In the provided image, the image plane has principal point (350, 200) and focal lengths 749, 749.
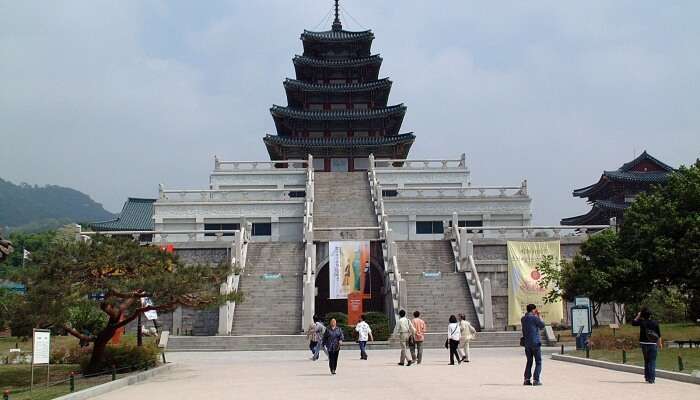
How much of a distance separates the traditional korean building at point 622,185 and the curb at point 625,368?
3325 cm

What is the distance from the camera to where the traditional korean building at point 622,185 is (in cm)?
5306

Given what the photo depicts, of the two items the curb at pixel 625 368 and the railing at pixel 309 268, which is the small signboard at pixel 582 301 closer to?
the curb at pixel 625 368

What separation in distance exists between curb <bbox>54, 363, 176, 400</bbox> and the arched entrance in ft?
48.4

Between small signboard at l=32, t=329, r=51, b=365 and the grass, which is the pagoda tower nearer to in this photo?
the grass

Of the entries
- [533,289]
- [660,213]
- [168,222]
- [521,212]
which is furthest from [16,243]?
[660,213]

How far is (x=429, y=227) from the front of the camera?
153 ft

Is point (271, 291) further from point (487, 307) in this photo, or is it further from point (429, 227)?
point (429, 227)

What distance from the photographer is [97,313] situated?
2688cm

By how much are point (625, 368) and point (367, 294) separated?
17.0 m

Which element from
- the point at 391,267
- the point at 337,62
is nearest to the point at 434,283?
the point at 391,267

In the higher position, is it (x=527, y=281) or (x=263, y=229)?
Answer: (x=263, y=229)

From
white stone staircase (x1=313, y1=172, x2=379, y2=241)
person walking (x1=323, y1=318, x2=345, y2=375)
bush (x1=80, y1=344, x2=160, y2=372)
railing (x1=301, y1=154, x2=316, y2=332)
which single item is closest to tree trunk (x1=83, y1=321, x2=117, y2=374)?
bush (x1=80, y1=344, x2=160, y2=372)

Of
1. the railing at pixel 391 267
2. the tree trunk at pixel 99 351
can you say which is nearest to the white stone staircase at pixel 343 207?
the railing at pixel 391 267

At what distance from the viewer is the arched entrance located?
3825 centimetres
